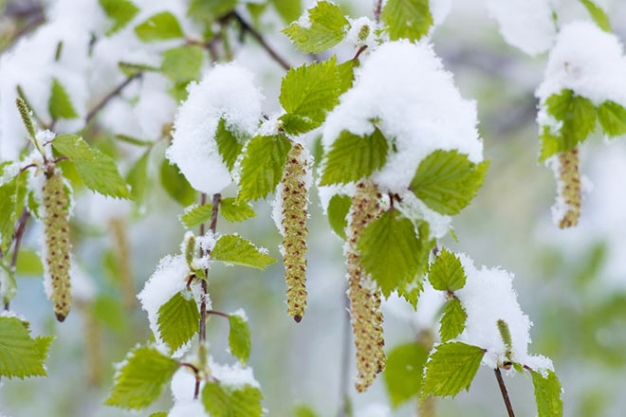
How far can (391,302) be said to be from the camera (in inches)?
51.0

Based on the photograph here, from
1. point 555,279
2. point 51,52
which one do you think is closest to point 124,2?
point 51,52

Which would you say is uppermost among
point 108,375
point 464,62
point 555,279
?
point 464,62

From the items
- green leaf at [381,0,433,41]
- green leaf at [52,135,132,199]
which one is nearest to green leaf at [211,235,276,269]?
green leaf at [52,135,132,199]

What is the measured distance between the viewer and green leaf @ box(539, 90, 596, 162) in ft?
2.73

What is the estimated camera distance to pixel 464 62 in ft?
7.68

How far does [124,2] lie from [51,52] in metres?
0.17

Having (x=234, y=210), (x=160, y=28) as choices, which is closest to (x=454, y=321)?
(x=234, y=210)

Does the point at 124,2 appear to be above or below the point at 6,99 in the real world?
above

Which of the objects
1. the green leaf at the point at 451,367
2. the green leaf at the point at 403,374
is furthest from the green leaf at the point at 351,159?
the green leaf at the point at 403,374

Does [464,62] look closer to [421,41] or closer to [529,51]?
[529,51]

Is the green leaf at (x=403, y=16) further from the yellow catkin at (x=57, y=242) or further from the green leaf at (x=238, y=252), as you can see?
the yellow catkin at (x=57, y=242)

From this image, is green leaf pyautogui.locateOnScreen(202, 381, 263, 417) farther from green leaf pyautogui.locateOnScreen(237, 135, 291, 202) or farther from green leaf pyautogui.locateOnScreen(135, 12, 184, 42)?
green leaf pyautogui.locateOnScreen(135, 12, 184, 42)

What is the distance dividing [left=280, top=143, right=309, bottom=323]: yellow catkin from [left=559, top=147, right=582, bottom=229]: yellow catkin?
1.23ft

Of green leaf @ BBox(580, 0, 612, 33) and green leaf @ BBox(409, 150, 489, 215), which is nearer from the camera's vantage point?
green leaf @ BBox(409, 150, 489, 215)
